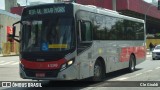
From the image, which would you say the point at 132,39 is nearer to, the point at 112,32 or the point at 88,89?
the point at 112,32

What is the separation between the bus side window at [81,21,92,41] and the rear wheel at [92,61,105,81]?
135 centimetres

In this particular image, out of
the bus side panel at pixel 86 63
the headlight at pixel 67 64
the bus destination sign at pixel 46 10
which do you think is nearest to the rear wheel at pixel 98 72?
the bus side panel at pixel 86 63

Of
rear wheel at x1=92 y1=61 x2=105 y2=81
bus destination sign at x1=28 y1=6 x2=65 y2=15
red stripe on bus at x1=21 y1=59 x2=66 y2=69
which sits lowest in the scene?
rear wheel at x1=92 y1=61 x2=105 y2=81

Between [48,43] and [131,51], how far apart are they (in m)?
8.47

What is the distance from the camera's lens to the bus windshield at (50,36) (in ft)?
44.4

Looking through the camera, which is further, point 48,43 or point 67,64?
point 48,43

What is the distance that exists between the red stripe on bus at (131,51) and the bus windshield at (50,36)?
20.4ft

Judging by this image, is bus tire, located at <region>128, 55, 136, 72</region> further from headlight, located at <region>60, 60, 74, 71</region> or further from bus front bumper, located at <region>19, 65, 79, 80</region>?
headlight, located at <region>60, 60, 74, 71</region>

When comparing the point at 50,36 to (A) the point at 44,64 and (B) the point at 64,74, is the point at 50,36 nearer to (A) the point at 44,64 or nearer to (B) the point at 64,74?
(A) the point at 44,64

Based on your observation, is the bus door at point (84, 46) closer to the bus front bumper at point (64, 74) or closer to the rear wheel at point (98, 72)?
the bus front bumper at point (64, 74)

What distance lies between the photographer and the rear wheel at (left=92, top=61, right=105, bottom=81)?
15523 millimetres

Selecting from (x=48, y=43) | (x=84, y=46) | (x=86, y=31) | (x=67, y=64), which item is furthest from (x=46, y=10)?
(x=67, y=64)

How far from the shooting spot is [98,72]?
1584cm

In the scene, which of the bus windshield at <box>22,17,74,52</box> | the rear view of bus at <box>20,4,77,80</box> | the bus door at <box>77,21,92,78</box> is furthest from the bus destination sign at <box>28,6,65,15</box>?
the bus door at <box>77,21,92,78</box>
